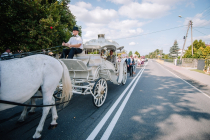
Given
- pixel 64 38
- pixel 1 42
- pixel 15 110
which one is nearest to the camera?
pixel 15 110

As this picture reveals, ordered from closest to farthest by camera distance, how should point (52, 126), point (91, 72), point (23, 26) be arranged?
1. point (52, 126)
2. point (91, 72)
3. point (23, 26)

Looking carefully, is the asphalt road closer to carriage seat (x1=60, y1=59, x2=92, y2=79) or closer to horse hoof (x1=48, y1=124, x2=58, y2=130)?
horse hoof (x1=48, y1=124, x2=58, y2=130)

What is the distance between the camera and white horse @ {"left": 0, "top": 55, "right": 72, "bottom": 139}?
204 centimetres

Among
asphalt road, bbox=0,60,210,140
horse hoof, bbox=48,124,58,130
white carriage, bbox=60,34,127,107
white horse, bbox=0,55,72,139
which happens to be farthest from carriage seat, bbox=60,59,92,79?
horse hoof, bbox=48,124,58,130

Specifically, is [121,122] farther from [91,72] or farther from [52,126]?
[91,72]

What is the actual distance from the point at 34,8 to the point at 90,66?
24.1ft

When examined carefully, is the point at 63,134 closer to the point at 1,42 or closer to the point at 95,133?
the point at 95,133

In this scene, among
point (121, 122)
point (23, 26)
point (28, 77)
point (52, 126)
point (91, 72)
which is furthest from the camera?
point (23, 26)

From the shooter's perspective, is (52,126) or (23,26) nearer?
(52,126)

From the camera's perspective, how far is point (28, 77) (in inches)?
88.4

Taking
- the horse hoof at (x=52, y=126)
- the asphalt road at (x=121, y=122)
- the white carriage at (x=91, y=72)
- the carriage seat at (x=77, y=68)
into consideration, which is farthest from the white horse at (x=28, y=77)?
the white carriage at (x=91, y=72)

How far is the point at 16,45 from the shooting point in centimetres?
835

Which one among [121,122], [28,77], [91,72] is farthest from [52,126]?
[91,72]


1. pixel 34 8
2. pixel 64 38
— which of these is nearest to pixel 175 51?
pixel 64 38
